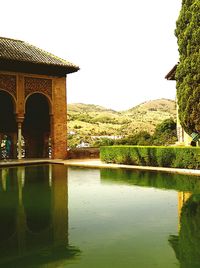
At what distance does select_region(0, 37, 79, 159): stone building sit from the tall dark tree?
7433mm

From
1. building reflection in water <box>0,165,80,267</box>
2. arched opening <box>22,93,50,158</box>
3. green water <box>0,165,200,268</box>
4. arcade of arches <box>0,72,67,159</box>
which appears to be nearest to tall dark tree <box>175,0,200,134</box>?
green water <box>0,165,200,268</box>

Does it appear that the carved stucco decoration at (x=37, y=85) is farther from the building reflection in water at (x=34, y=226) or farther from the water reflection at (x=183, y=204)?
the building reflection in water at (x=34, y=226)

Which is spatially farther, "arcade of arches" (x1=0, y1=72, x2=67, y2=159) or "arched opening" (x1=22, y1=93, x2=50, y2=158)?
"arched opening" (x1=22, y1=93, x2=50, y2=158)

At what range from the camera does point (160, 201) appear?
916 cm

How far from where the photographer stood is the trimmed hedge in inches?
635

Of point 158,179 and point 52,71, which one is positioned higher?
point 52,71

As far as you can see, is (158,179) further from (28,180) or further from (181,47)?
(181,47)

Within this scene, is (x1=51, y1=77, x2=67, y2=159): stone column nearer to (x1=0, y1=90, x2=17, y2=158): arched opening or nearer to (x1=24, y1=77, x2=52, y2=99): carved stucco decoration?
(x1=24, y1=77, x2=52, y2=99): carved stucco decoration

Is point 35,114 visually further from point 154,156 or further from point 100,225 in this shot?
point 100,225

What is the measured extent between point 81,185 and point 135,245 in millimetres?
6477

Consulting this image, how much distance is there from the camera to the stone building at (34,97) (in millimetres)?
21812

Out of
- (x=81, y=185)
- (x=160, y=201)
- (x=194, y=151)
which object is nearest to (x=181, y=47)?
(x=194, y=151)

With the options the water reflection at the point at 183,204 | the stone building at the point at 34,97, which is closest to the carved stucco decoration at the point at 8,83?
the stone building at the point at 34,97

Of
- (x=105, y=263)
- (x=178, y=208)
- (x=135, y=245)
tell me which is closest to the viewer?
(x=105, y=263)
